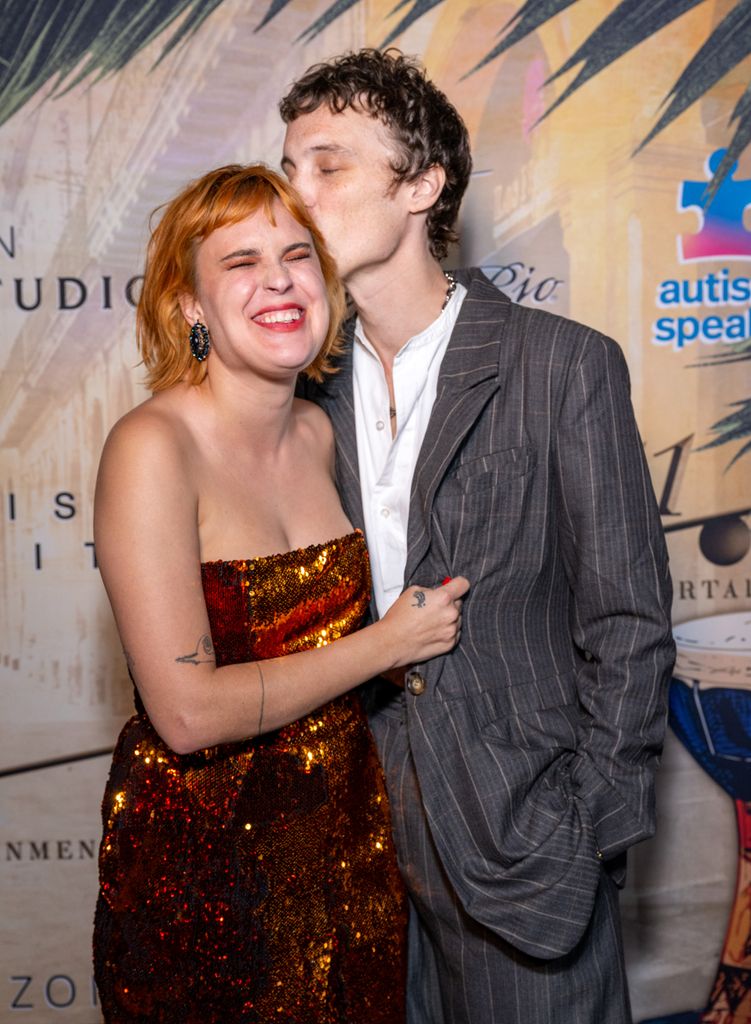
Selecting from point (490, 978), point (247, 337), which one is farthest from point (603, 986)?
point (247, 337)

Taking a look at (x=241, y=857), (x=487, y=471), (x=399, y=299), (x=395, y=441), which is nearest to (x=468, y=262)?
(x=399, y=299)

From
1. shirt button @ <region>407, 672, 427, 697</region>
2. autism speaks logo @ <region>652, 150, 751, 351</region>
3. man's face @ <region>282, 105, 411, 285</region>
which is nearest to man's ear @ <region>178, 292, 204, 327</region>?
man's face @ <region>282, 105, 411, 285</region>

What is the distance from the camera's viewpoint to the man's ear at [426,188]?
73.0 inches

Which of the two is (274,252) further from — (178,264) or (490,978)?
(490,978)

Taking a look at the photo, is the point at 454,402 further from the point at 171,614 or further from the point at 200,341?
the point at 171,614

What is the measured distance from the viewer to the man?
5.08 feet

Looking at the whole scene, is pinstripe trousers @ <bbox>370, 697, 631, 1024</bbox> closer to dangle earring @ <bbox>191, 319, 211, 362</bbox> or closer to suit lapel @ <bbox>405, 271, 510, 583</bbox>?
suit lapel @ <bbox>405, 271, 510, 583</bbox>

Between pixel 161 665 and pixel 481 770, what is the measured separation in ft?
1.58

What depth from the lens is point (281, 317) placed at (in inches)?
61.4

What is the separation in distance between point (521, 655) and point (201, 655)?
0.50m

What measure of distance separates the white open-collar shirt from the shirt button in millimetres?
191

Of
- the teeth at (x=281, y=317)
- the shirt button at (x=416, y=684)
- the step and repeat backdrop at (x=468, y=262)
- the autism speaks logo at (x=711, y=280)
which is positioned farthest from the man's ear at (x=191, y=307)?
the autism speaks logo at (x=711, y=280)

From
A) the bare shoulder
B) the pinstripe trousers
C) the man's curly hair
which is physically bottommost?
the pinstripe trousers

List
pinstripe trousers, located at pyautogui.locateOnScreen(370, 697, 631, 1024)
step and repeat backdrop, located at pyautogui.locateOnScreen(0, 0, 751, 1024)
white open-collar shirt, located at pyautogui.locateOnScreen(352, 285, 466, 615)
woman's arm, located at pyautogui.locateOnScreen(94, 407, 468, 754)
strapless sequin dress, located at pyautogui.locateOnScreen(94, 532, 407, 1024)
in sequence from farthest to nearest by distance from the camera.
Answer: step and repeat backdrop, located at pyautogui.locateOnScreen(0, 0, 751, 1024) → white open-collar shirt, located at pyautogui.locateOnScreen(352, 285, 466, 615) → pinstripe trousers, located at pyautogui.locateOnScreen(370, 697, 631, 1024) → strapless sequin dress, located at pyautogui.locateOnScreen(94, 532, 407, 1024) → woman's arm, located at pyautogui.locateOnScreen(94, 407, 468, 754)
